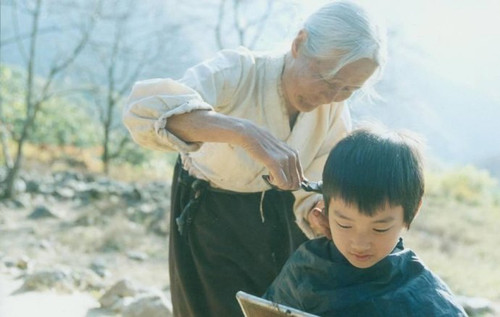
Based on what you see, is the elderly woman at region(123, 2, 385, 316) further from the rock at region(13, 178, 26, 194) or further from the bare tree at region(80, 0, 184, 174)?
the bare tree at region(80, 0, 184, 174)

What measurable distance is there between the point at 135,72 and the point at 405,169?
17.5 m

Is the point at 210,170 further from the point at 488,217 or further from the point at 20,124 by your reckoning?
the point at 20,124

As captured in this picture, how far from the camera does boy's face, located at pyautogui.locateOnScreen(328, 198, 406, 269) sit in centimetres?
169

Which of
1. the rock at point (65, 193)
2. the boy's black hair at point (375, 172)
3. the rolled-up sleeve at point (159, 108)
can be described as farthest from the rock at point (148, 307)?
the rock at point (65, 193)

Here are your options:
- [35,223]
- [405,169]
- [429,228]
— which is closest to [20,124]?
[35,223]

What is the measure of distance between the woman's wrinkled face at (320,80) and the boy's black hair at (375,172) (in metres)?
0.39

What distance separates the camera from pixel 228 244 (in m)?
2.52

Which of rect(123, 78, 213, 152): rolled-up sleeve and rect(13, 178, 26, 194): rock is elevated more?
rect(123, 78, 213, 152): rolled-up sleeve

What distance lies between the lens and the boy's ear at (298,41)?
2.23 metres

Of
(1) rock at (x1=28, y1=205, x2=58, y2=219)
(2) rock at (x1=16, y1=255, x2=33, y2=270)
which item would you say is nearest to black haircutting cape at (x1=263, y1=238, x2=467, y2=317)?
(2) rock at (x1=16, y1=255, x2=33, y2=270)

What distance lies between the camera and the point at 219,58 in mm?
2354

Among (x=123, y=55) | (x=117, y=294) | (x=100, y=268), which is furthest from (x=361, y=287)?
(x=123, y=55)

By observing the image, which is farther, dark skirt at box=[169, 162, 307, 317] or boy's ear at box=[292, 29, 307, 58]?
dark skirt at box=[169, 162, 307, 317]

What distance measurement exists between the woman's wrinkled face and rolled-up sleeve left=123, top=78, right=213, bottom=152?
0.36 meters
